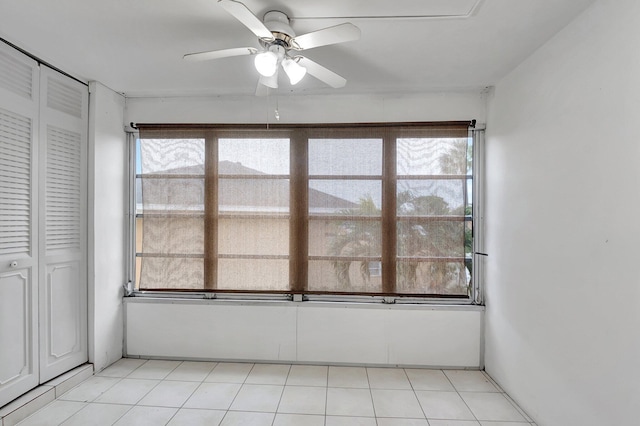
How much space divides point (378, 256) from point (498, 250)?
980 mm

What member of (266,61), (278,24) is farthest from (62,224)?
(278,24)

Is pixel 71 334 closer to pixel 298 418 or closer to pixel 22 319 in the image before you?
pixel 22 319

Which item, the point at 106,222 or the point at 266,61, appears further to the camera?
the point at 106,222

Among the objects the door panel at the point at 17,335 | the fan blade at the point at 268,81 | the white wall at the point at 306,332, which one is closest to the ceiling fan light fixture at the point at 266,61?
the fan blade at the point at 268,81

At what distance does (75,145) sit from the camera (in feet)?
8.61

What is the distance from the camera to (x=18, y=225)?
2.19 metres

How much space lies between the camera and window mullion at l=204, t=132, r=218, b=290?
9.87ft

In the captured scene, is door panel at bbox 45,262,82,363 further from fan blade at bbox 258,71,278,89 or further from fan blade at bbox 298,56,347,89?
fan blade at bbox 298,56,347,89

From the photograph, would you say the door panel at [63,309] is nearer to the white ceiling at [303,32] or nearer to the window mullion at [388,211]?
the white ceiling at [303,32]

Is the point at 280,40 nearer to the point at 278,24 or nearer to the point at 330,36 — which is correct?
the point at 278,24

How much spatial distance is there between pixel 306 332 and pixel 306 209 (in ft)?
3.72

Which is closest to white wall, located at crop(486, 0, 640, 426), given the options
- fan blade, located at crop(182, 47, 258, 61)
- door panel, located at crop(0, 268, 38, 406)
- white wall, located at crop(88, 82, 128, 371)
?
fan blade, located at crop(182, 47, 258, 61)

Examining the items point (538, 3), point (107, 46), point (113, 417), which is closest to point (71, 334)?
point (113, 417)

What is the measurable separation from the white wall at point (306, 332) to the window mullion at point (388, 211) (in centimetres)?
37
